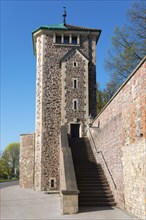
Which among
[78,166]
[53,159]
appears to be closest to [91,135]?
[53,159]

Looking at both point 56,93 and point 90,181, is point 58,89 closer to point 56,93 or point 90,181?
point 56,93

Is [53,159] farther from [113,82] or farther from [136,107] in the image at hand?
[136,107]

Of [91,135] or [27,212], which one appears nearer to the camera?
[27,212]

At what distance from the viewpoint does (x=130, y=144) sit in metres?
9.17

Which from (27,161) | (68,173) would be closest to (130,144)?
(68,173)

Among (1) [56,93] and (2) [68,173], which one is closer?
(2) [68,173]

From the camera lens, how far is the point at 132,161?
8.87m

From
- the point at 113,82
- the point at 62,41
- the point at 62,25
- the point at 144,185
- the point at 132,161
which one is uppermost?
the point at 62,25

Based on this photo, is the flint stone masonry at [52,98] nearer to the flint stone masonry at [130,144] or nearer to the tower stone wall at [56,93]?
the tower stone wall at [56,93]

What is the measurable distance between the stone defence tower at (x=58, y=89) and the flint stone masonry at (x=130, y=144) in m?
8.14

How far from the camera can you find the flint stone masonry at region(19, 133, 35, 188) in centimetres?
2130

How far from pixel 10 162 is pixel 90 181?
49539 millimetres

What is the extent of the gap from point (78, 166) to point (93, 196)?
2864mm

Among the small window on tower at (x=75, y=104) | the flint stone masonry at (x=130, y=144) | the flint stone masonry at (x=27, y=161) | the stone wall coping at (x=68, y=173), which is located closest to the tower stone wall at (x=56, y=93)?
the small window on tower at (x=75, y=104)
